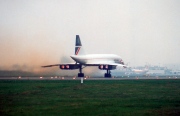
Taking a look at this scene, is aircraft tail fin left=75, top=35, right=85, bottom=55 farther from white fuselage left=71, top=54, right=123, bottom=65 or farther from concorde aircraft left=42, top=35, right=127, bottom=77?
white fuselage left=71, top=54, right=123, bottom=65

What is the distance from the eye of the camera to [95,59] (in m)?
78.8

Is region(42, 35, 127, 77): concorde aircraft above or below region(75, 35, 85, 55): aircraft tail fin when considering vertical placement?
below

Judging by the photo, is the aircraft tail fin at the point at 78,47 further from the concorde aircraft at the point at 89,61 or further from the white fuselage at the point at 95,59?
the white fuselage at the point at 95,59

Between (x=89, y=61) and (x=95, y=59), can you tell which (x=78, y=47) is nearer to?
(x=89, y=61)

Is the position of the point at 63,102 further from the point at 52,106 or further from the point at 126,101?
the point at 126,101

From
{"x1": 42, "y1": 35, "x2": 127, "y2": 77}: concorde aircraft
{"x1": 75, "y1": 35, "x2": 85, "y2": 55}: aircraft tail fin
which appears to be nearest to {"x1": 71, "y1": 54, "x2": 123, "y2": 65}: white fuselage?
{"x1": 42, "y1": 35, "x2": 127, "y2": 77}: concorde aircraft

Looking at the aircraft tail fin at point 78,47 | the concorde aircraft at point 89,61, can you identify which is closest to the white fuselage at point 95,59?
the concorde aircraft at point 89,61

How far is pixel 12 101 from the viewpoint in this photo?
2664cm

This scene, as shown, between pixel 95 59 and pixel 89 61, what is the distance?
1760 mm

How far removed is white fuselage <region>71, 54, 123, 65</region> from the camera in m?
75.9

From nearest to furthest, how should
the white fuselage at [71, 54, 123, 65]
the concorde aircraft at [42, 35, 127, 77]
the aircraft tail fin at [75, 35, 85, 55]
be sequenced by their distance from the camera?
1. the concorde aircraft at [42, 35, 127, 77]
2. the white fuselage at [71, 54, 123, 65]
3. the aircraft tail fin at [75, 35, 85, 55]

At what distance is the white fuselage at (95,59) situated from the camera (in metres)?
75.9

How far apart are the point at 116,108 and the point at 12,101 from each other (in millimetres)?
8184

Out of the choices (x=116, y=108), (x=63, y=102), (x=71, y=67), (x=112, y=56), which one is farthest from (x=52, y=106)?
(x=112, y=56)
